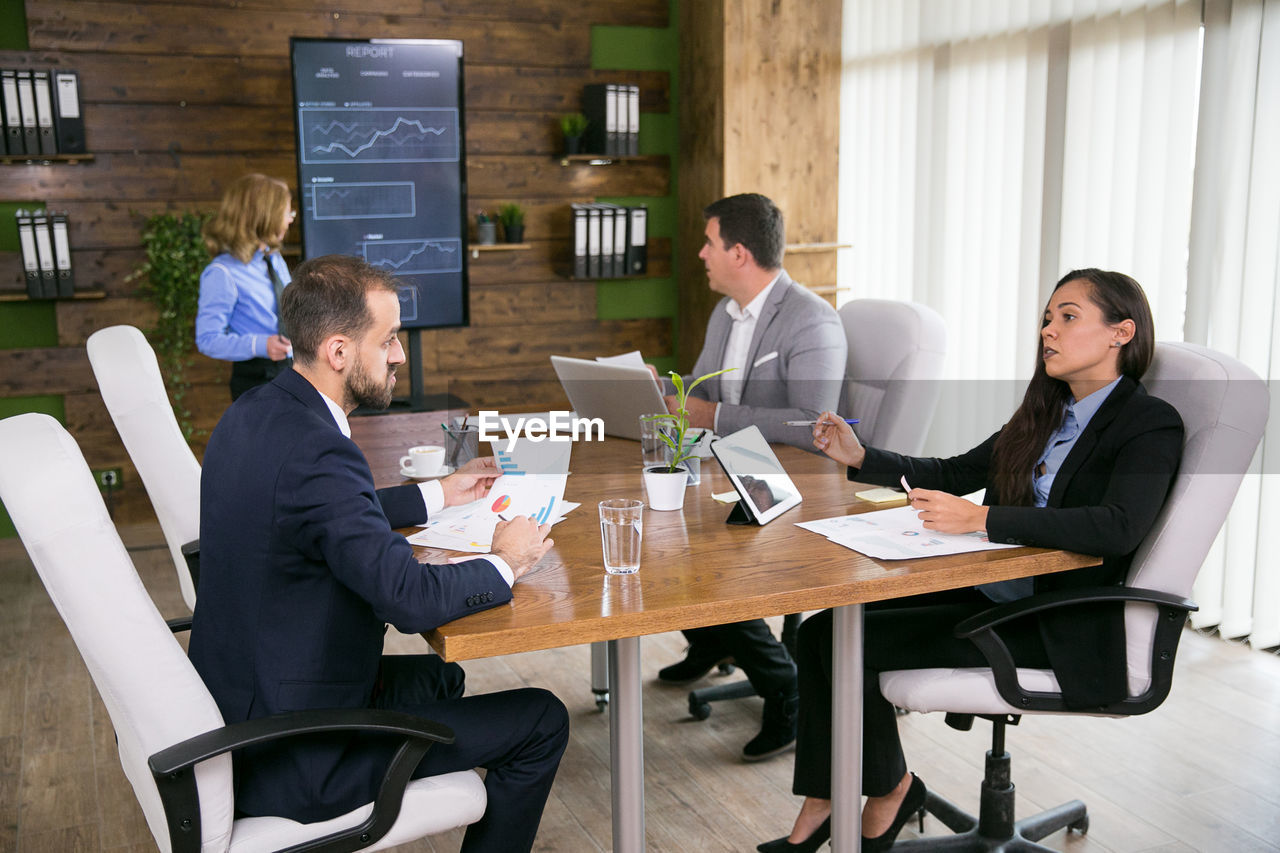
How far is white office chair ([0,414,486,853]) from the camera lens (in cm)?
144

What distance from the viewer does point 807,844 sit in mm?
2389

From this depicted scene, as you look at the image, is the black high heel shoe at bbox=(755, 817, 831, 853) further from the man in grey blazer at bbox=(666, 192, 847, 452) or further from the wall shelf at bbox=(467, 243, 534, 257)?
the wall shelf at bbox=(467, 243, 534, 257)

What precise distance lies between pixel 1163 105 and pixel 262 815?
3.39 metres

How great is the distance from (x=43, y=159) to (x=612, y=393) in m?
3.25

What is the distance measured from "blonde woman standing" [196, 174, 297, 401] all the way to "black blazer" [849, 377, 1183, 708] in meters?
2.87

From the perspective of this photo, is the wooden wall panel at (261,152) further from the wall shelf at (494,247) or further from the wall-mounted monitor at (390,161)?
the wall-mounted monitor at (390,161)

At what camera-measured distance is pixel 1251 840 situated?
99.1 inches

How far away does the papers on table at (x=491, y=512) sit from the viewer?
2086 mm

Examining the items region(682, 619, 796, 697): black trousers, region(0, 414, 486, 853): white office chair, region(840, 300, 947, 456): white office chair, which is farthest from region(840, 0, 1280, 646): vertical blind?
region(0, 414, 486, 853): white office chair

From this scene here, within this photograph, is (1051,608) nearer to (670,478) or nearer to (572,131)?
(670,478)

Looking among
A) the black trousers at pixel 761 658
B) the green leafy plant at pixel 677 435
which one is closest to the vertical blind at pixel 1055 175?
the black trousers at pixel 761 658

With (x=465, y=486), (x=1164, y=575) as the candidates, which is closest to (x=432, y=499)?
(x=465, y=486)

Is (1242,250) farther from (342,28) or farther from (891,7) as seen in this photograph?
(342,28)

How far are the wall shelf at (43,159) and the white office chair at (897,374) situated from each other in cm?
342
